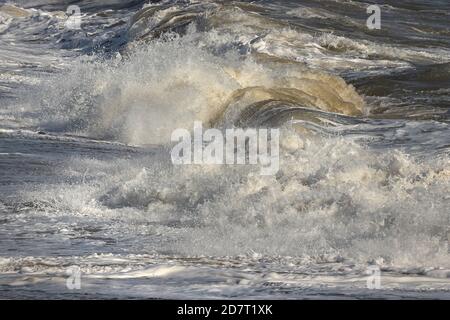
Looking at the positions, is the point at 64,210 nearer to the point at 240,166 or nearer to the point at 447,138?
the point at 240,166

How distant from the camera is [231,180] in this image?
9.40 m

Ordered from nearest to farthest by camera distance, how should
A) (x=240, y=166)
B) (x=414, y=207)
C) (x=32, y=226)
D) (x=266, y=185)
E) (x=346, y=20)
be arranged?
(x=414, y=207) → (x=32, y=226) → (x=266, y=185) → (x=240, y=166) → (x=346, y=20)

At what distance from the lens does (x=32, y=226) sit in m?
8.34

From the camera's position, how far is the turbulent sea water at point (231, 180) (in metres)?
6.54

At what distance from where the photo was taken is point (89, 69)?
62.8 ft

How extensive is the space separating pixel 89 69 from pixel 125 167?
7.95 meters

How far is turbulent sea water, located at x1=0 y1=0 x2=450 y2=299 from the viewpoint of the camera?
6539 mm

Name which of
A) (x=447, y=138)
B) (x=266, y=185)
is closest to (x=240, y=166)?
(x=266, y=185)
